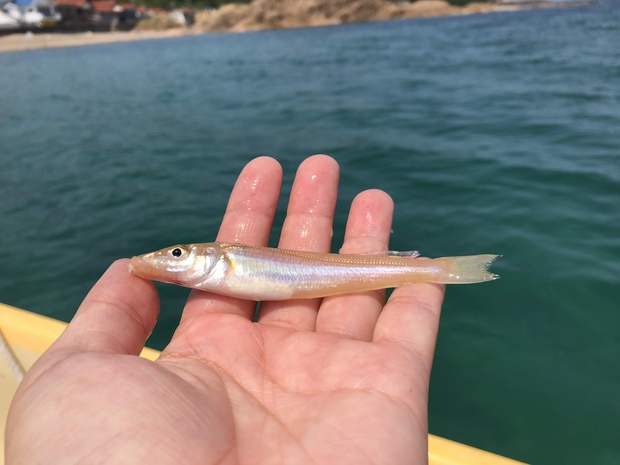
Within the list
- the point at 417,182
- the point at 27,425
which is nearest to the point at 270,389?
the point at 27,425

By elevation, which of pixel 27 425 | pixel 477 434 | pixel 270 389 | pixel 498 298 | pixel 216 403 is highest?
pixel 27 425

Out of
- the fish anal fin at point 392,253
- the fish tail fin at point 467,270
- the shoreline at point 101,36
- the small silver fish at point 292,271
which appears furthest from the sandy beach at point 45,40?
the fish tail fin at point 467,270

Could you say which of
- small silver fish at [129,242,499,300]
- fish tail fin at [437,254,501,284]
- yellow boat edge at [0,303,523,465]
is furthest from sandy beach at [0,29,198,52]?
fish tail fin at [437,254,501,284]

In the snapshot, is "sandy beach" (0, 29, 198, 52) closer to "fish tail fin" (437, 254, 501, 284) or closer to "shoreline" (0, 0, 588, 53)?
"shoreline" (0, 0, 588, 53)

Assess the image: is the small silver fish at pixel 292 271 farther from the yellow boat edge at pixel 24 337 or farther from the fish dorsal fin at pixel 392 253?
the yellow boat edge at pixel 24 337

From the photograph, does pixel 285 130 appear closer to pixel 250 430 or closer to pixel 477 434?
pixel 477 434

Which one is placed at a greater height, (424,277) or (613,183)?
(424,277)

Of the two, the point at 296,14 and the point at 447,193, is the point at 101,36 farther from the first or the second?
the point at 447,193
